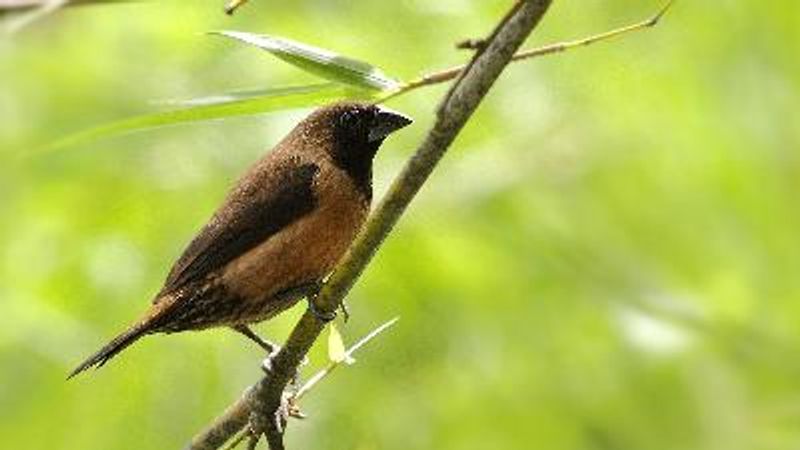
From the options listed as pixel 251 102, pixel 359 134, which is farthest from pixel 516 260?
pixel 251 102

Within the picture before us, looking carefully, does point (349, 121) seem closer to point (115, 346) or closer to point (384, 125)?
point (384, 125)

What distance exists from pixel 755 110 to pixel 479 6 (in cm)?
72

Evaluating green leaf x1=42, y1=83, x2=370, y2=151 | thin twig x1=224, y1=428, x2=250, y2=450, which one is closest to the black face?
thin twig x1=224, y1=428, x2=250, y2=450

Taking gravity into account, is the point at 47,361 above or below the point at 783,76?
below

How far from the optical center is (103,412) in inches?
154

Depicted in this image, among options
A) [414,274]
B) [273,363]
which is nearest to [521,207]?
[414,274]

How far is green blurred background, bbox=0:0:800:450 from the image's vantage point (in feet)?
12.4

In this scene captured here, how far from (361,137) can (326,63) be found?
114 cm

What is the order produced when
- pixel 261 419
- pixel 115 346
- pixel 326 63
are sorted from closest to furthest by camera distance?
pixel 326 63
pixel 261 419
pixel 115 346

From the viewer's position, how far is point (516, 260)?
12.9 ft

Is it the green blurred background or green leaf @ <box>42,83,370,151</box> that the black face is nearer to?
the green blurred background

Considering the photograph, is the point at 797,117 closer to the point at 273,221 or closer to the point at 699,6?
the point at 699,6

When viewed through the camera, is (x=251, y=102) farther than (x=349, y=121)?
No

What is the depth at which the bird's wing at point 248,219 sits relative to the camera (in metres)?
3.09
